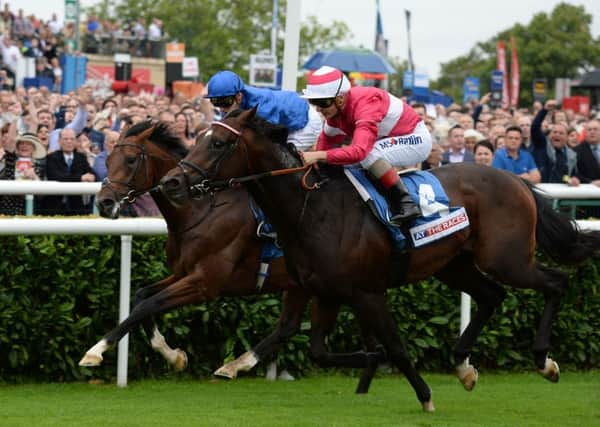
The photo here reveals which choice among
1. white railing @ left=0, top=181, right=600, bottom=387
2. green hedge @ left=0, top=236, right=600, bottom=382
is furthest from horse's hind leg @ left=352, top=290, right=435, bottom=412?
white railing @ left=0, top=181, right=600, bottom=387

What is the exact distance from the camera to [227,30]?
42.9 metres

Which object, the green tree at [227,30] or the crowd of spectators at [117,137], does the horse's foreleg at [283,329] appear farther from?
the green tree at [227,30]

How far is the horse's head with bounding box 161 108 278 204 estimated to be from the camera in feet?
19.3

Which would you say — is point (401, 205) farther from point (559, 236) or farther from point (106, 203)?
point (106, 203)

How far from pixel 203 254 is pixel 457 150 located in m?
4.49

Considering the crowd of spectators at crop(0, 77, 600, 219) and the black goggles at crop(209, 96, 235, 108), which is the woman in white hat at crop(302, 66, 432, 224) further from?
the crowd of spectators at crop(0, 77, 600, 219)

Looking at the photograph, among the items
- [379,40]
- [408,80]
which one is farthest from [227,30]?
[408,80]

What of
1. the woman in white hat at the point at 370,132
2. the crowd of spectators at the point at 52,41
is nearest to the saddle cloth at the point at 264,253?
the woman in white hat at the point at 370,132

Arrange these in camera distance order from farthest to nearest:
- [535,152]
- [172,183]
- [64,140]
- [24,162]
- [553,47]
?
1. [553,47]
2. [535,152]
3. [64,140]
4. [24,162]
5. [172,183]

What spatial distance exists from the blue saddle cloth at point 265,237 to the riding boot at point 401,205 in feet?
2.93

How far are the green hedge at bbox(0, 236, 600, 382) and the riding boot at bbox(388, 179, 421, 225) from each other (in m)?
1.61

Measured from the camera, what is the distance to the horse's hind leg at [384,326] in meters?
6.36

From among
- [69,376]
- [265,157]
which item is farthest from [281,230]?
[69,376]

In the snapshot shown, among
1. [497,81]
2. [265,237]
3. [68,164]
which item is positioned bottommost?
[265,237]
